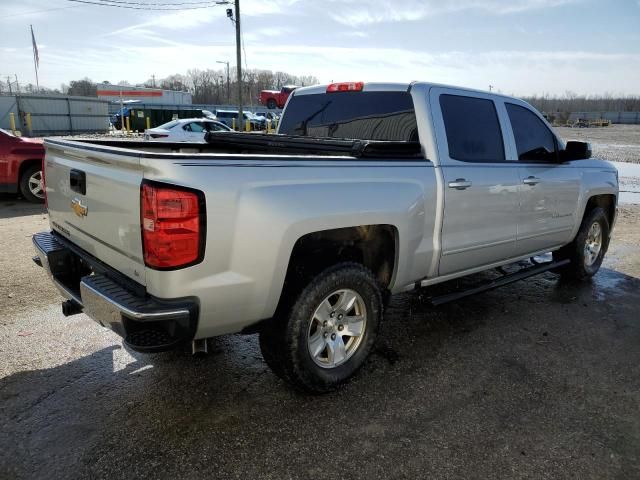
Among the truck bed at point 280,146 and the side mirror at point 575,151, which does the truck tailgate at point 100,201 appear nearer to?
the truck bed at point 280,146

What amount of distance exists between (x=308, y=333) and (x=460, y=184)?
5.29 feet

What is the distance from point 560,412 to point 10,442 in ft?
10.1

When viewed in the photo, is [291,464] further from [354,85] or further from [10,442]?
[354,85]

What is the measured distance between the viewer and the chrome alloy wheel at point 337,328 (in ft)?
10.1

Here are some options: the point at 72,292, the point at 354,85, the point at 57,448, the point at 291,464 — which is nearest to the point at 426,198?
the point at 354,85

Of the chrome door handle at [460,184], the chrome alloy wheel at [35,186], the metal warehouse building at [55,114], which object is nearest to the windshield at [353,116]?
the chrome door handle at [460,184]

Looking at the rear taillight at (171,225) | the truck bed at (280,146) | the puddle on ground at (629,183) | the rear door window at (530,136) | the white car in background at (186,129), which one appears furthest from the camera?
the white car in background at (186,129)

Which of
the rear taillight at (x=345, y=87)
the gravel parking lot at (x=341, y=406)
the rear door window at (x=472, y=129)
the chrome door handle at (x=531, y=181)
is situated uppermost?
the rear taillight at (x=345, y=87)

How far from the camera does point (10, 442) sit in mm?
2533

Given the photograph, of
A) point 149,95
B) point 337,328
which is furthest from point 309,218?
point 149,95

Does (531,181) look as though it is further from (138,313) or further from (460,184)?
(138,313)

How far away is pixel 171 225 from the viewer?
2.26 meters

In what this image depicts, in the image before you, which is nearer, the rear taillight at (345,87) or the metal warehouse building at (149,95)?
the rear taillight at (345,87)

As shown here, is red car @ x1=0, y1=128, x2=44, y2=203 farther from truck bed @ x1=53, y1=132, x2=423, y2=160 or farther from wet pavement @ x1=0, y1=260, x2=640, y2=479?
truck bed @ x1=53, y1=132, x2=423, y2=160
